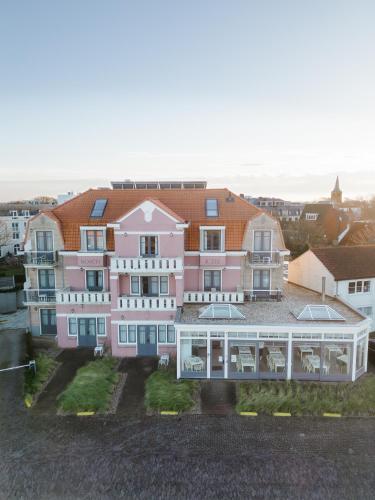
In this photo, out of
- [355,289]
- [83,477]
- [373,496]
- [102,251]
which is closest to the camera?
[373,496]

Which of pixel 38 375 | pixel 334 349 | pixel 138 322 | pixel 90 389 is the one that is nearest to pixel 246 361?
pixel 334 349

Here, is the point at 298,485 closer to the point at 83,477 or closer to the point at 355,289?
the point at 83,477

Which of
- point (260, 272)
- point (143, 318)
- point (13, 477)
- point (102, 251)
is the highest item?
point (102, 251)

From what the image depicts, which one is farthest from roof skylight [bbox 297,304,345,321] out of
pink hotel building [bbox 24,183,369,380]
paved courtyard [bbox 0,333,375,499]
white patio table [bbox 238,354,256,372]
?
paved courtyard [bbox 0,333,375,499]

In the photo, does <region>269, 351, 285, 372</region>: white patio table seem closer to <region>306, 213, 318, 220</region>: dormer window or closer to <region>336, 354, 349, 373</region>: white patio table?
<region>336, 354, 349, 373</region>: white patio table

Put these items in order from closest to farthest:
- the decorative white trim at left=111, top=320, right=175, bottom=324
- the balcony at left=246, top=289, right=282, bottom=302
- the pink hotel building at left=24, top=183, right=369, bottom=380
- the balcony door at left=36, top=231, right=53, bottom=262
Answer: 1. the pink hotel building at left=24, top=183, right=369, bottom=380
2. the decorative white trim at left=111, top=320, right=175, bottom=324
3. the balcony at left=246, top=289, right=282, bottom=302
4. the balcony door at left=36, top=231, right=53, bottom=262

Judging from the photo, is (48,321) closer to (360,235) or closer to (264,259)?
(264,259)

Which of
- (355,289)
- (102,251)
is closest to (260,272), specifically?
(355,289)
